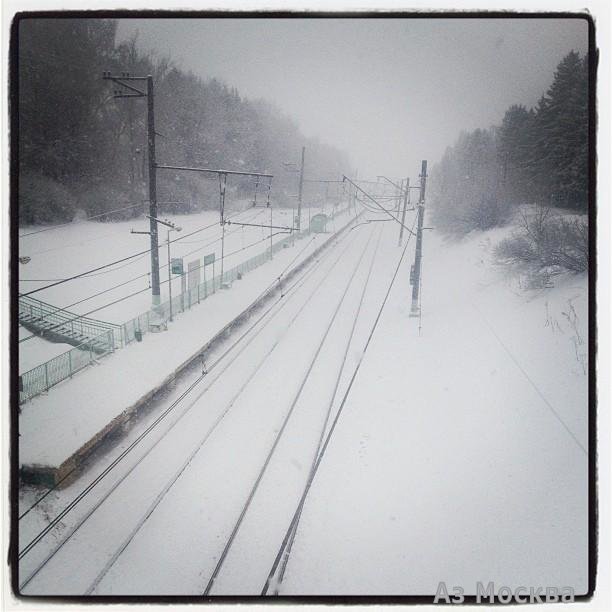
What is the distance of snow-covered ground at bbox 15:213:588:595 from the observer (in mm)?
4871

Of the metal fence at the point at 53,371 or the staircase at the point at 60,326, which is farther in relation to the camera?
the staircase at the point at 60,326

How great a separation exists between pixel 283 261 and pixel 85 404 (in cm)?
1906

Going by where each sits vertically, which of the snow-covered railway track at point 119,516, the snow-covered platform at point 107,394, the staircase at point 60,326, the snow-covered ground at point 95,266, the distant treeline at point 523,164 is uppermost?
the distant treeline at point 523,164

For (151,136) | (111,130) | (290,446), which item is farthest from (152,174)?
(290,446)

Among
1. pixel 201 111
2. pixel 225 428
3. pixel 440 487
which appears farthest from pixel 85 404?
pixel 201 111

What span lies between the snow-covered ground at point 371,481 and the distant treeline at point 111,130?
14.5ft

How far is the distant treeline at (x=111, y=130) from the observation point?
19.8 feet

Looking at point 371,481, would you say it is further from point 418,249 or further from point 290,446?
point 418,249

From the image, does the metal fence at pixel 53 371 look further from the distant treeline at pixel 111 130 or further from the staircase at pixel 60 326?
the staircase at pixel 60 326

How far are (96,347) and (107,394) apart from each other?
165 inches

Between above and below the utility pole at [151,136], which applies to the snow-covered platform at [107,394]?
below

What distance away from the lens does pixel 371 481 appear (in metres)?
6.33

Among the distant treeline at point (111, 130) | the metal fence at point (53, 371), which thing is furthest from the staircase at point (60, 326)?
the distant treeline at point (111, 130)

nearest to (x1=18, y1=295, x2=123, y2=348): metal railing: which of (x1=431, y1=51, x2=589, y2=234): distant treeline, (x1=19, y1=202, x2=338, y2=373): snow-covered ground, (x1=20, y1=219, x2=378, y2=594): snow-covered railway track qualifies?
(x1=19, y1=202, x2=338, y2=373): snow-covered ground
